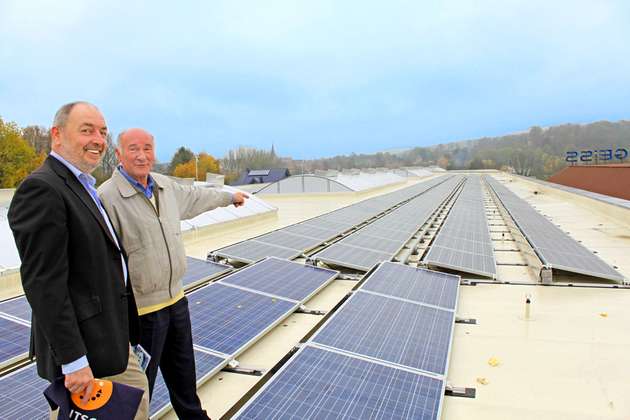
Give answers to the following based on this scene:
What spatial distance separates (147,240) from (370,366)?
2.46 m

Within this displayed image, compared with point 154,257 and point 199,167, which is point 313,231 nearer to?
point 154,257

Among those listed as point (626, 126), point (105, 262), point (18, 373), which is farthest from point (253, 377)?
point (626, 126)

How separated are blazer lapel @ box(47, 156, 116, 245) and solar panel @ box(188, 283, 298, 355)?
2491 mm

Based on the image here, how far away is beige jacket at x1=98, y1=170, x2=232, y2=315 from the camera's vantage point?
10.5ft

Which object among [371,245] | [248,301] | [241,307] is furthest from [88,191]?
[371,245]

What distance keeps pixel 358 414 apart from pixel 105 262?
2.27m

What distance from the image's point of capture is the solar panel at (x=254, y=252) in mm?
9234

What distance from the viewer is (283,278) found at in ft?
24.4

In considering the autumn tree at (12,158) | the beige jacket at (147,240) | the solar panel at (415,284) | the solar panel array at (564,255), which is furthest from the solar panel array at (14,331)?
the autumn tree at (12,158)

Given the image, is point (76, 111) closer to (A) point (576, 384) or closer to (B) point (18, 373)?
(B) point (18, 373)

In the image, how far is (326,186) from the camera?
31797 mm

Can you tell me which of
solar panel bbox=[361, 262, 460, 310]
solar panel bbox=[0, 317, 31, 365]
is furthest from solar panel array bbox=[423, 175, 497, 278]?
solar panel bbox=[0, 317, 31, 365]

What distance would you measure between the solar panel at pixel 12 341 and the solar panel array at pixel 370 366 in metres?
2.76

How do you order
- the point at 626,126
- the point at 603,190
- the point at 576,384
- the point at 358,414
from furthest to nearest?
the point at 626,126, the point at 603,190, the point at 576,384, the point at 358,414
